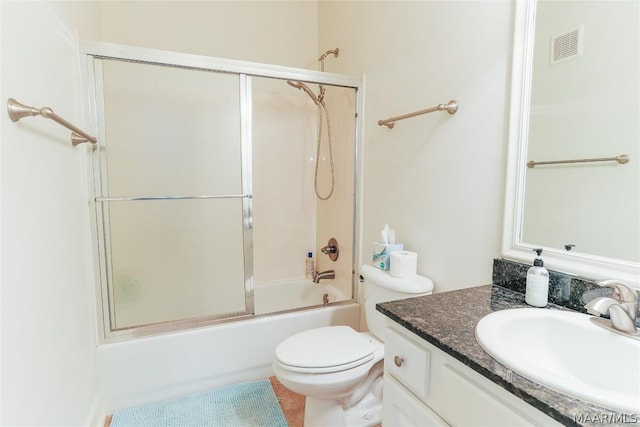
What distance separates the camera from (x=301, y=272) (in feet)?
9.43

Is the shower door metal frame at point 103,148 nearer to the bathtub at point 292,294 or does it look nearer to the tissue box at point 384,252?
the bathtub at point 292,294

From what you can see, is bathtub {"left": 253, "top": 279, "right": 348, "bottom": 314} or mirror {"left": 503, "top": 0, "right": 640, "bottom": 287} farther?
bathtub {"left": 253, "top": 279, "right": 348, "bottom": 314}

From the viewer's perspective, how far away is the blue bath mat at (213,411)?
1617 mm

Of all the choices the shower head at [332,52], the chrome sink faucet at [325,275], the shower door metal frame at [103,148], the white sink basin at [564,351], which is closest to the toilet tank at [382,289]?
the white sink basin at [564,351]

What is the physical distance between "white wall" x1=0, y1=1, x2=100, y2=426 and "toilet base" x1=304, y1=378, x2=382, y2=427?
95 cm

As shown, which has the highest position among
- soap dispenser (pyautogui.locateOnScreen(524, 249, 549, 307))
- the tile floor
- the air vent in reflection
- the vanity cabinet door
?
the air vent in reflection

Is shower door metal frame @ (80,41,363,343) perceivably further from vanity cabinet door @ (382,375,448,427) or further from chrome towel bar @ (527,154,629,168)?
chrome towel bar @ (527,154,629,168)

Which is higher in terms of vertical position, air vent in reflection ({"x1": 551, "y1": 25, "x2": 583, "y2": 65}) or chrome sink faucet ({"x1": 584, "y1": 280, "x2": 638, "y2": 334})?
air vent in reflection ({"x1": 551, "y1": 25, "x2": 583, "y2": 65})

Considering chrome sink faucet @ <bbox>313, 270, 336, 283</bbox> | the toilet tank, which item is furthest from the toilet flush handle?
chrome sink faucet @ <bbox>313, 270, 336, 283</bbox>

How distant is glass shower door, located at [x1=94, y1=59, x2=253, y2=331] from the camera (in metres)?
1.84

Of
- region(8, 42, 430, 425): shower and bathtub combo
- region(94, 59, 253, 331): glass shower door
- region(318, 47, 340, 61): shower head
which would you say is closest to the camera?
region(8, 42, 430, 425): shower and bathtub combo

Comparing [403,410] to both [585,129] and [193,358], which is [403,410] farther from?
[193,358]

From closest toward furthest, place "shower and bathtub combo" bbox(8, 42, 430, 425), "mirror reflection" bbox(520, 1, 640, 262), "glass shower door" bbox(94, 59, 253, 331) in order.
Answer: "mirror reflection" bbox(520, 1, 640, 262) < "shower and bathtub combo" bbox(8, 42, 430, 425) < "glass shower door" bbox(94, 59, 253, 331)

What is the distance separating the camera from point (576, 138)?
1017 mm
